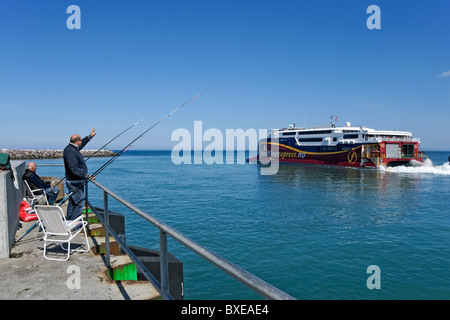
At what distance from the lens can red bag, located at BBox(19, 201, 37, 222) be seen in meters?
6.84

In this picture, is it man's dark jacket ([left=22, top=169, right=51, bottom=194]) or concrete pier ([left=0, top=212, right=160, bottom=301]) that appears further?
man's dark jacket ([left=22, top=169, right=51, bottom=194])

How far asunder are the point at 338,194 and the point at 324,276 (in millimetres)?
17863

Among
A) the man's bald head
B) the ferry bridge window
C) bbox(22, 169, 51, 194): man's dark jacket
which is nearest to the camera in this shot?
the man's bald head

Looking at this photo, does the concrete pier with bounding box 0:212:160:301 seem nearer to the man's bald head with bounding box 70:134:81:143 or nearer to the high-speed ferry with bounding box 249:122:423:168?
the man's bald head with bounding box 70:134:81:143

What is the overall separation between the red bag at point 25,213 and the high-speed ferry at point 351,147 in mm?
49145

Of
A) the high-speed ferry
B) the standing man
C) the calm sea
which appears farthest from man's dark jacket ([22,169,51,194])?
the high-speed ferry

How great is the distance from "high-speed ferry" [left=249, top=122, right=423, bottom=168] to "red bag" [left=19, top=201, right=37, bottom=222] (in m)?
49.1

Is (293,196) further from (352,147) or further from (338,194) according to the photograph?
(352,147)

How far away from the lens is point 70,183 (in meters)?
5.86

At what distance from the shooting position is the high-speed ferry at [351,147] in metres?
47.9

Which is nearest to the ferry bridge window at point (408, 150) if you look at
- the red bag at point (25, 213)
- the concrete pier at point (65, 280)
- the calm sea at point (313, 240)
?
the calm sea at point (313, 240)

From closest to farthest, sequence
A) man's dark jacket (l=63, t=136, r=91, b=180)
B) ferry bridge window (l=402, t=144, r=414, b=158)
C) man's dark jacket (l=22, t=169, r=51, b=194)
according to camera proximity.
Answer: man's dark jacket (l=63, t=136, r=91, b=180) → man's dark jacket (l=22, t=169, r=51, b=194) → ferry bridge window (l=402, t=144, r=414, b=158)
